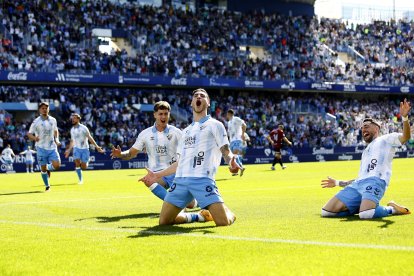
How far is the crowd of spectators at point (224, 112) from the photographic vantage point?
50.8 meters

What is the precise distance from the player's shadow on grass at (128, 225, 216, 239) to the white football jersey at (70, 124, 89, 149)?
16.9 m

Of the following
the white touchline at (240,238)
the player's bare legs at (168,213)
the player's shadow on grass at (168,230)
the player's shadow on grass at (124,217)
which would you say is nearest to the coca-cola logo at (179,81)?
the player's shadow on grass at (124,217)

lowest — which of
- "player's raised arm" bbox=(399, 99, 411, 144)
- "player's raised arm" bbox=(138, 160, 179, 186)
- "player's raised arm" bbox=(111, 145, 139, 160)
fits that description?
"player's raised arm" bbox=(138, 160, 179, 186)

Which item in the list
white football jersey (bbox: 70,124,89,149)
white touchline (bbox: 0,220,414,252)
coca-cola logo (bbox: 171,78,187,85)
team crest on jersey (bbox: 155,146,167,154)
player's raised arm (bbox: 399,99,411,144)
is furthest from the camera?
coca-cola logo (bbox: 171,78,187,85)

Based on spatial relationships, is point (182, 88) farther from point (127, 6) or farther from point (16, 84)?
point (16, 84)

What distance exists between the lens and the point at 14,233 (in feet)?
35.0

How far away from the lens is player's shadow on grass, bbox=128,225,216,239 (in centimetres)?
1007

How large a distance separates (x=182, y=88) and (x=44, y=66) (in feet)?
47.4

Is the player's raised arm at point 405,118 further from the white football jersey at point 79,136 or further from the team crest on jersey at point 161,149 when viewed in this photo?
the white football jersey at point 79,136

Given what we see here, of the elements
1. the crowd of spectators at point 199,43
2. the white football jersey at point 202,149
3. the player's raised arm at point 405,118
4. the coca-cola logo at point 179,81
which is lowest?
the white football jersey at point 202,149

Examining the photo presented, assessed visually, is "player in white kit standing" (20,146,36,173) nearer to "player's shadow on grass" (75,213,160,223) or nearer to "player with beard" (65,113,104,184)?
"player with beard" (65,113,104,184)

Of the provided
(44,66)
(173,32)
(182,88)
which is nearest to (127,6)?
(173,32)

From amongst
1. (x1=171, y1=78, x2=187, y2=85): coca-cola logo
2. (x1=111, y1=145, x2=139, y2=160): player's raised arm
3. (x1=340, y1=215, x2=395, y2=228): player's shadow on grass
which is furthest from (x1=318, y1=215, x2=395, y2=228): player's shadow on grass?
(x1=171, y1=78, x2=187, y2=85): coca-cola logo

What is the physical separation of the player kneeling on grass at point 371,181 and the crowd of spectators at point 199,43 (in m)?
41.5
